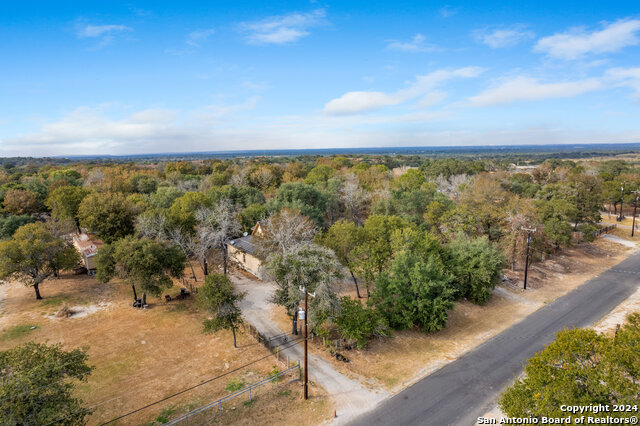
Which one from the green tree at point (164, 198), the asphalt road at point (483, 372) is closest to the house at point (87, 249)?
the green tree at point (164, 198)

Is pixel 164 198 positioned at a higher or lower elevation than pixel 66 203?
higher

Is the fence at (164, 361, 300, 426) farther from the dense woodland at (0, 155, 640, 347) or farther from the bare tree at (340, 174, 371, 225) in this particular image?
the bare tree at (340, 174, 371, 225)

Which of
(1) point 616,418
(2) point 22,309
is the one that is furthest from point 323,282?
(2) point 22,309

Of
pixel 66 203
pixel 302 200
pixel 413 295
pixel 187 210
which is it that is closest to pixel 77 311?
pixel 187 210

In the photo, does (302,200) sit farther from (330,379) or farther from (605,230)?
(605,230)

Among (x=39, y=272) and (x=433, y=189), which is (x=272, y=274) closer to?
(x=39, y=272)

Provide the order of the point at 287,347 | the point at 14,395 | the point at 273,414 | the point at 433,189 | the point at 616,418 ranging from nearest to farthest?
the point at 616,418
the point at 14,395
the point at 273,414
the point at 287,347
the point at 433,189
